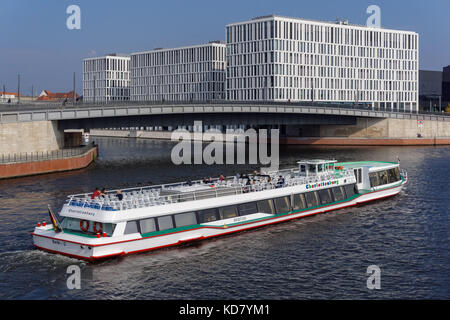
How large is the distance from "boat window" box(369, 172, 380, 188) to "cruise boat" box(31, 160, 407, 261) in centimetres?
160

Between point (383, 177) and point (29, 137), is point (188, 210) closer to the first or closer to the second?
point (383, 177)

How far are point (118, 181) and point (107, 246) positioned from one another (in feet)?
108

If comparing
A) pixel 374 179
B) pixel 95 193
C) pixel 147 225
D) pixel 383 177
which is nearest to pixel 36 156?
pixel 95 193

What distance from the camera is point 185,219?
3719 centimetres

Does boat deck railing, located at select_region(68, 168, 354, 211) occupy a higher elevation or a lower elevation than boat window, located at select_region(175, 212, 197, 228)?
higher

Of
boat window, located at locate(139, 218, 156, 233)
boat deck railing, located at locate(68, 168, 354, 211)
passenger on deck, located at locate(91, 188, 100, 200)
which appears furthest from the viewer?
A: passenger on deck, located at locate(91, 188, 100, 200)

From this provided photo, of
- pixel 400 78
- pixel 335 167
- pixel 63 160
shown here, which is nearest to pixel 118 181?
pixel 63 160

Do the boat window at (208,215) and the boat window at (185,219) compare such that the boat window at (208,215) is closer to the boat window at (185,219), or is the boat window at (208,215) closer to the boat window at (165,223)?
the boat window at (185,219)

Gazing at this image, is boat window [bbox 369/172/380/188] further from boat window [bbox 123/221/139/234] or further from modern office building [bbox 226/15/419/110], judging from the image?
modern office building [bbox 226/15/419/110]

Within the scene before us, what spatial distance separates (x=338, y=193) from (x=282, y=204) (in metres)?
7.47

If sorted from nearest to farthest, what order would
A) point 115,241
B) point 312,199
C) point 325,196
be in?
point 115,241 < point 312,199 < point 325,196

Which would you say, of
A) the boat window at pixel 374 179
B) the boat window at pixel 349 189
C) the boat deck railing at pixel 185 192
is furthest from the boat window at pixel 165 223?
the boat window at pixel 374 179

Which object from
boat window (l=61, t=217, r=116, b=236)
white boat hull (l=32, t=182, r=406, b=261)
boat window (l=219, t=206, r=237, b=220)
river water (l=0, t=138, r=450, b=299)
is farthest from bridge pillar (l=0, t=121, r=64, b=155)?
boat window (l=219, t=206, r=237, b=220)

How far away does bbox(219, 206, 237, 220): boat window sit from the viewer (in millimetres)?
39312
